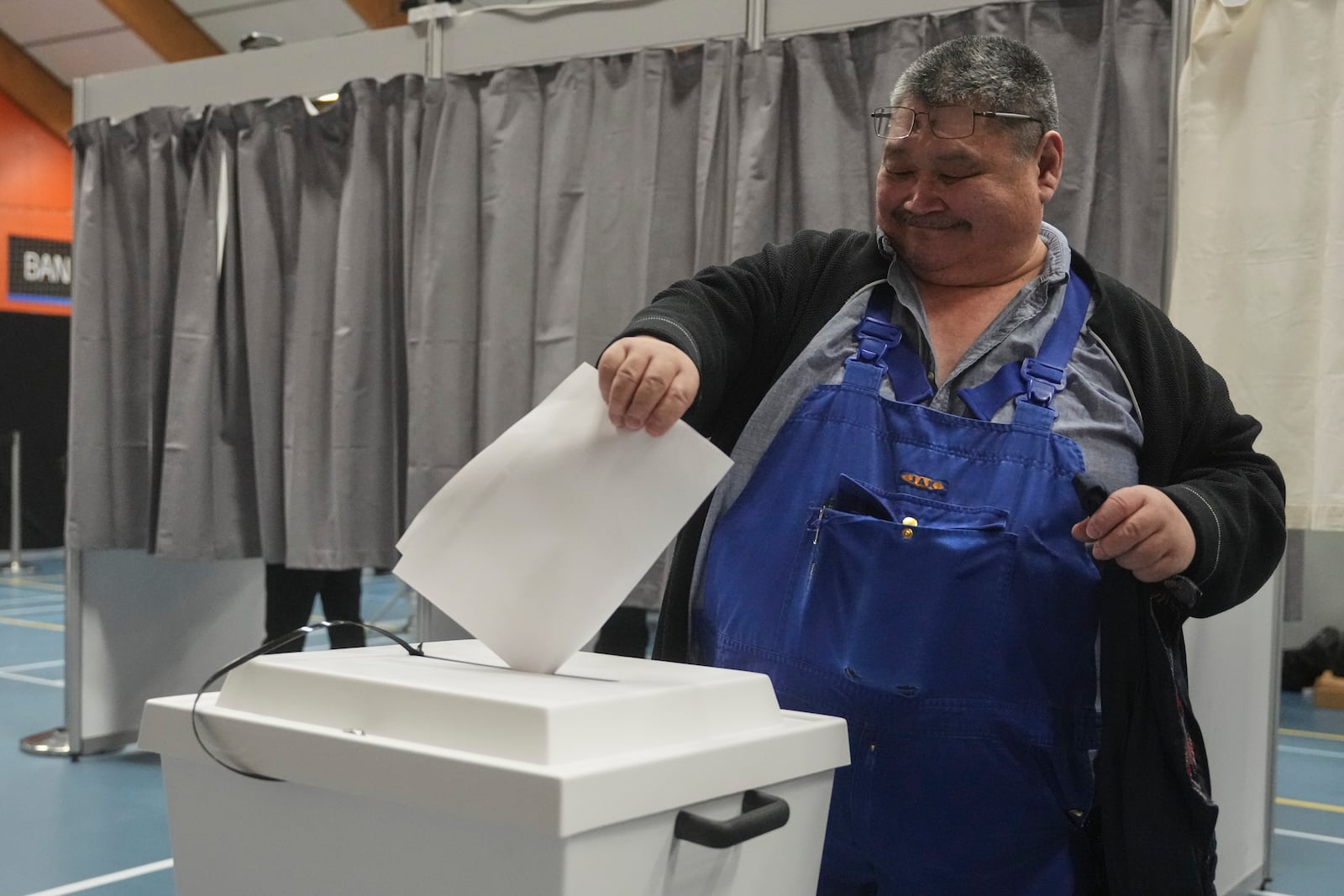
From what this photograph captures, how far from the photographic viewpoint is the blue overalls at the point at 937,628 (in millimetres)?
1188

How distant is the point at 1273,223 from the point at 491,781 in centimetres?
205

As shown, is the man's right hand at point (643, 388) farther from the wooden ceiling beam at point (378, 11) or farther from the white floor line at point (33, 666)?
the wooden ceiling beam at point (378, 11)

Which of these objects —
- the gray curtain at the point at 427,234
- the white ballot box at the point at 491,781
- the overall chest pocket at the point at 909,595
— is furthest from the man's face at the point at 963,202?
the gray curtain at the point at 427,234

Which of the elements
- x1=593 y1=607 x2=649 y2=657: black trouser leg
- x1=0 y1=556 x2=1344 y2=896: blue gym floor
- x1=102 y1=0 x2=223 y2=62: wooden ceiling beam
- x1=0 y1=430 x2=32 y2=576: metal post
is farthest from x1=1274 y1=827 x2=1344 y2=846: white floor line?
x1=0 y1=430 x2=32 y2=576: metal post


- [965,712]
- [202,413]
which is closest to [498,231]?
[202,413]

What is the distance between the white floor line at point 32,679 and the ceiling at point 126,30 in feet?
13.3

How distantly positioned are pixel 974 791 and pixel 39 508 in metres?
9.86

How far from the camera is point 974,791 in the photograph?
121cm

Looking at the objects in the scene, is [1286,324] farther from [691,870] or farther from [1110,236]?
[691,870]

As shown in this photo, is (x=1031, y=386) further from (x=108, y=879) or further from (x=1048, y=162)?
(x=108, y=879)

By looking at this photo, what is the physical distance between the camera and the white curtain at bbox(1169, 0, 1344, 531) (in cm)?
235

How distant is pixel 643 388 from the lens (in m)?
1.05

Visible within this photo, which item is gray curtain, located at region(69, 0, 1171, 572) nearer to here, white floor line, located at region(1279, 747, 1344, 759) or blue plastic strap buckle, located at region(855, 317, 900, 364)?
blue plastic strap buckle, located at region(855, 317, 900, 364)

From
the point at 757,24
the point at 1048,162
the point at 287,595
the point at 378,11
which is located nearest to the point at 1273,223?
the point at 757,24
